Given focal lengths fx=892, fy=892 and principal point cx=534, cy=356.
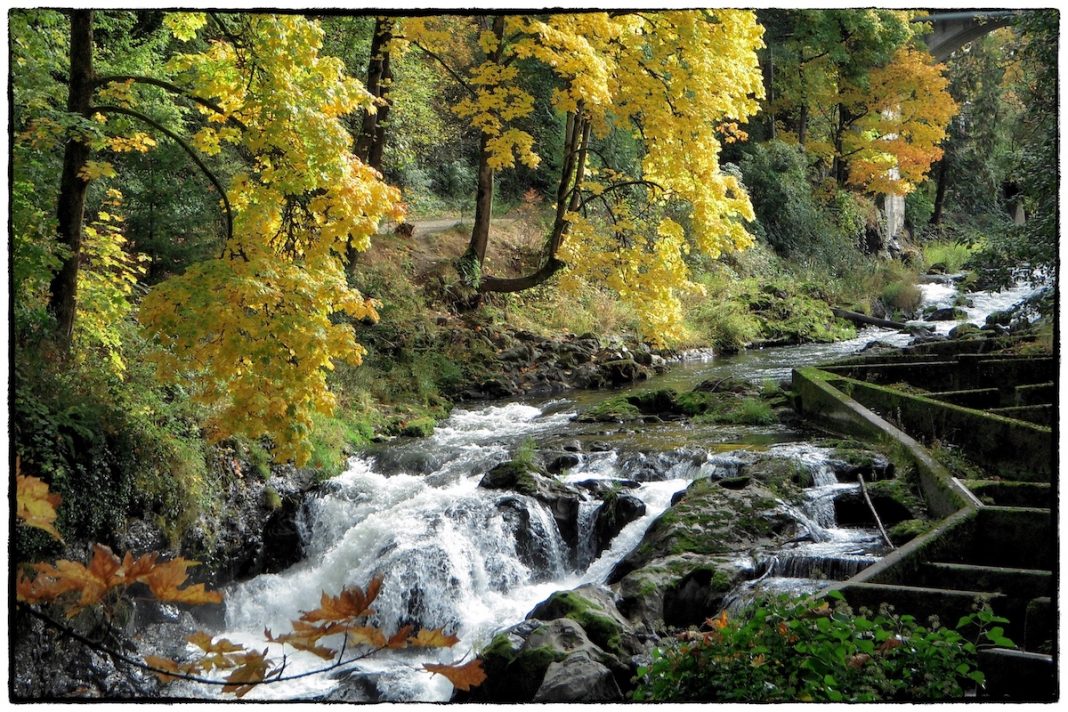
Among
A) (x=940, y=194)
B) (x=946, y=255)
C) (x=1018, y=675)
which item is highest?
(x=940, y=194)

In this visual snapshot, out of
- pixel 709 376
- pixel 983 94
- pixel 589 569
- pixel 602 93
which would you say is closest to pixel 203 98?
pixel 602 93

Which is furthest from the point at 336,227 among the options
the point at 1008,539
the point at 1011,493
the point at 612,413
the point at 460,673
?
the point at 612,413

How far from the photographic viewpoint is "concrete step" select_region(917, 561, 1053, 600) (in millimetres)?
4066

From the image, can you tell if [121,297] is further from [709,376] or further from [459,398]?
[709,376]

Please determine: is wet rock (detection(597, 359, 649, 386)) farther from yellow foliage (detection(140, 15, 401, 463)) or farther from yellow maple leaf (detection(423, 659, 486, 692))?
yellow maple leaf (detection(423, 659, 486, 692))

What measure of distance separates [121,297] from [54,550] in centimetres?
228

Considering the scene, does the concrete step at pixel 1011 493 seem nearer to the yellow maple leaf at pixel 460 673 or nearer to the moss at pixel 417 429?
the yellow maple leaf at pixel 460 673

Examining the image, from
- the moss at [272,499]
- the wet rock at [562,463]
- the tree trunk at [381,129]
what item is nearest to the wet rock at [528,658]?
the moss at [272,499]

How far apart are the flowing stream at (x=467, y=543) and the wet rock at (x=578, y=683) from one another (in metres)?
1.02

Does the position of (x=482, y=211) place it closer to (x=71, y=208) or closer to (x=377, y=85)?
(x=377, y=85)

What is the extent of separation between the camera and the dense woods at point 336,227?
212 inches

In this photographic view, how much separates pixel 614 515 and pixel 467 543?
122 cm

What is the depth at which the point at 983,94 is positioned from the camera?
80.1 feet

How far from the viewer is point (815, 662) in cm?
308
